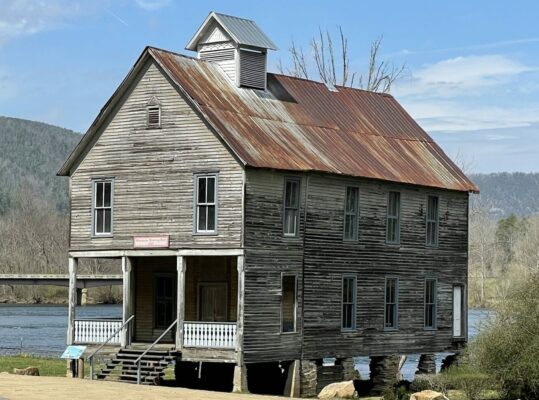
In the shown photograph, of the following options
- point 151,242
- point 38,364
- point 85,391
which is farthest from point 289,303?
point 38,364

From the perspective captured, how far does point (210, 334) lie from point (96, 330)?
4.89 m

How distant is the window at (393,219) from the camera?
47.5 metres

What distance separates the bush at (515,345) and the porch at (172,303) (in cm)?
797

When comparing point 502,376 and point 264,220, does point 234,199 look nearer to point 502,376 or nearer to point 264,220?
point 264,220

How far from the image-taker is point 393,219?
47719 mm

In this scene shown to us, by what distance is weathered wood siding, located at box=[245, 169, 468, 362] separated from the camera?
1634 inches

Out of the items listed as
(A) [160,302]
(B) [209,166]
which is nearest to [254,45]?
(B) [209,166]

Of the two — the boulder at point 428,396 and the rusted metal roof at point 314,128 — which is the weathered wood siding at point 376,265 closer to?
the rusted metal roof at point 314,128

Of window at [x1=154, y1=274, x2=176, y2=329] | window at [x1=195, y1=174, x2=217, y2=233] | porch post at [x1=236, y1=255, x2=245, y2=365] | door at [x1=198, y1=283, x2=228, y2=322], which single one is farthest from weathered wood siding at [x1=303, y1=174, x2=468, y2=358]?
window at [x1=154, y1=274, x2=176, y2=329]

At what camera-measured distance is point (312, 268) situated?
43.6 meters

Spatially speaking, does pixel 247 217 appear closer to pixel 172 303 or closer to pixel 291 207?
pixel 291 207

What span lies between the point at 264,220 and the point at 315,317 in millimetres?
4259

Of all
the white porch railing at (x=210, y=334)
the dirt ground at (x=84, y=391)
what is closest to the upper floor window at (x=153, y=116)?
the white porch railing at (x=210, y=334)

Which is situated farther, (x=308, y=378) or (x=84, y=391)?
(x=308, y=378)
